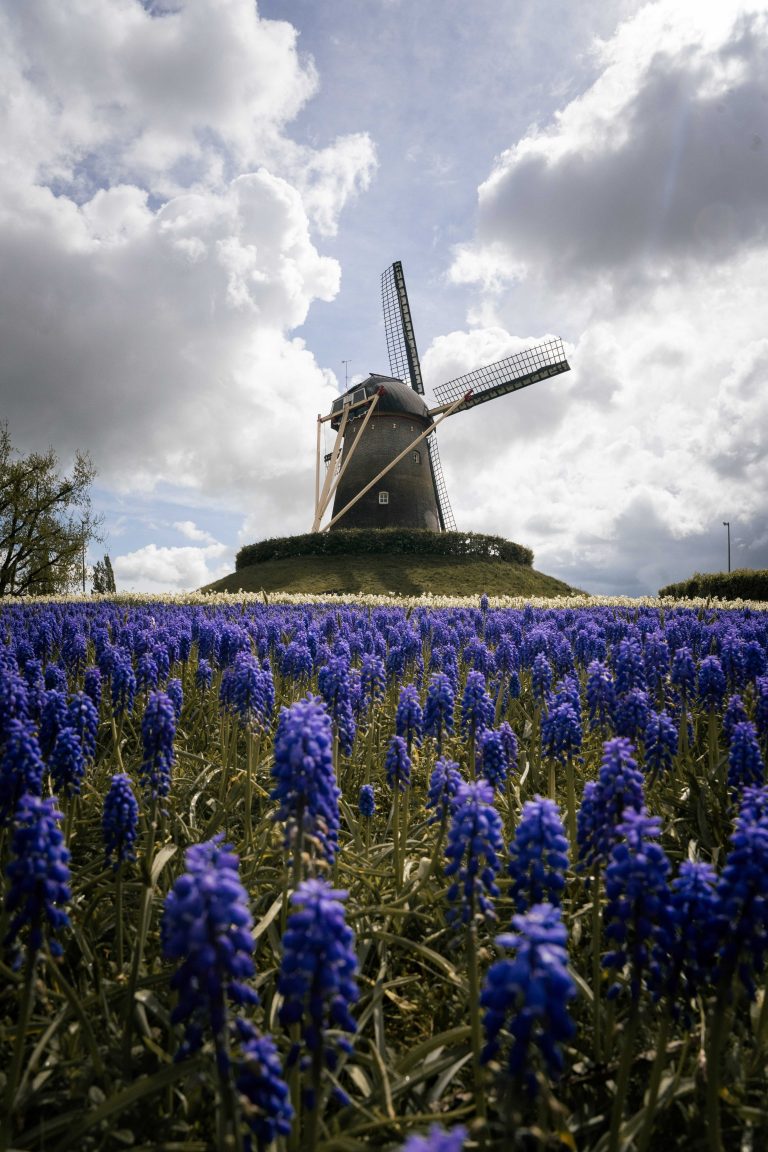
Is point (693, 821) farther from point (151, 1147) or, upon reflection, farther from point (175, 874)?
point (151, 1147)

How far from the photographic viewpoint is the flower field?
6.75 feet

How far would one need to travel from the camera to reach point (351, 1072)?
10.1ft

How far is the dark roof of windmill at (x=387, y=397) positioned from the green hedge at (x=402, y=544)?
42.0ft

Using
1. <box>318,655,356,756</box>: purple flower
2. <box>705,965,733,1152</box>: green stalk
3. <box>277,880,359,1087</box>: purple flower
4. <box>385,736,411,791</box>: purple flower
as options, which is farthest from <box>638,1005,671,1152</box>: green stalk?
<box>318,655,356,756</box>: purple flower

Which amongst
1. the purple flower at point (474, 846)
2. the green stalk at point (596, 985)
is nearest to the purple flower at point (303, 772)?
the purple flower at point (474, 846)

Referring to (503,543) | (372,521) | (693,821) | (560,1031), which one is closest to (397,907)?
(560,1031)

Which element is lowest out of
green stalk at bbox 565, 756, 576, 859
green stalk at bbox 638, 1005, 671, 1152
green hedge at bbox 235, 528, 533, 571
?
green stalk at bbox 638, 1005, 671, 1152

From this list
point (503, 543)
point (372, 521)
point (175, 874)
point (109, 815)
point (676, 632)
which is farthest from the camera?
point (372, 521)

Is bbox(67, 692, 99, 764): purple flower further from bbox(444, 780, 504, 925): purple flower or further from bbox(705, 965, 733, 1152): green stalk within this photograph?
bbox(705, 965, 733, 1152): green stalk

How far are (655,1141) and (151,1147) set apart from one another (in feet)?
7.54

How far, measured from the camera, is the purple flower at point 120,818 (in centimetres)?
353

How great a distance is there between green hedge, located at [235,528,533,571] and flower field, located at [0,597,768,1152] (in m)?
45.2

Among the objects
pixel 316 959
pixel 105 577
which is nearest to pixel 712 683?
pixel 316 959

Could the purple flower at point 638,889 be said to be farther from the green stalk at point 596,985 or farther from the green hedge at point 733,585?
the green hedge at point 733,585
